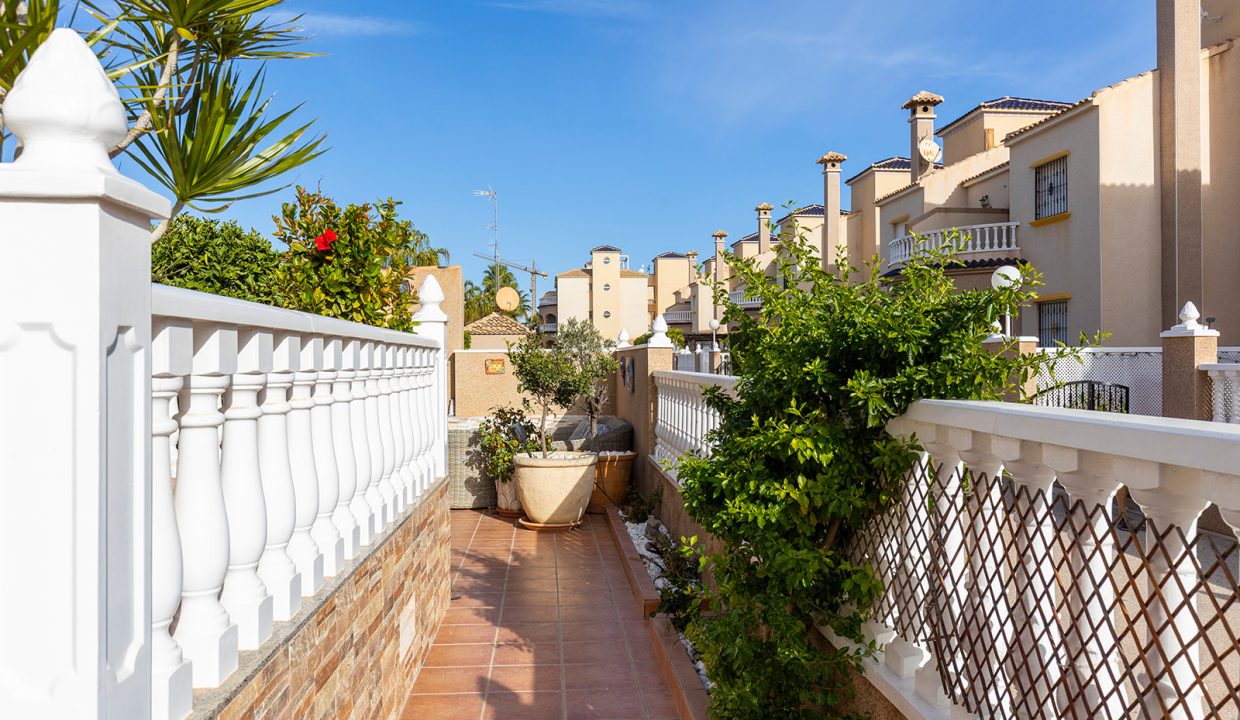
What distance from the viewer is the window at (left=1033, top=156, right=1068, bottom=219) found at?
734 inches

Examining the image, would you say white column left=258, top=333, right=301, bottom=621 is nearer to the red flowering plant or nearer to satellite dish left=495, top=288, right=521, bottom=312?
the red flowering plant

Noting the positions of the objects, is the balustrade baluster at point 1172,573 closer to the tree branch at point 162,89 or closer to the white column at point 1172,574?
the white column at point 1172,574

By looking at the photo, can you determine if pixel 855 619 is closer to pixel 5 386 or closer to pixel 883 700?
pixel 883 700

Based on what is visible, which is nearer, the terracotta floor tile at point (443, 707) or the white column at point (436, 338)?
the terracotta floor tile at point (443, 707)

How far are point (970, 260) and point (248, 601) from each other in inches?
820

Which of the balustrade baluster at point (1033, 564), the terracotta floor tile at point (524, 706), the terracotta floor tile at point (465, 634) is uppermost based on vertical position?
Answer: the balustrade baluster at point (1033, 564)

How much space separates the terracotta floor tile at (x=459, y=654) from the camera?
4.79 m

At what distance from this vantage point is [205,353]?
72.0 inches

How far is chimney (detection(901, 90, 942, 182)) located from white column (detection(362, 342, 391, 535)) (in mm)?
25958

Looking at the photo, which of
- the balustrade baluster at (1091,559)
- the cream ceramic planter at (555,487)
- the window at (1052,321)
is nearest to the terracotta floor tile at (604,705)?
the balustrade baluster at (1091,559)

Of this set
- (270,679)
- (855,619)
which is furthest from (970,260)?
(270,679)

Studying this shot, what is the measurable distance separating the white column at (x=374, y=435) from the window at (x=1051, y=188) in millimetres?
19047

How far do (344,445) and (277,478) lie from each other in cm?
76

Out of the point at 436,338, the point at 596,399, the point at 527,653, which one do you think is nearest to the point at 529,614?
the point at 527,653
